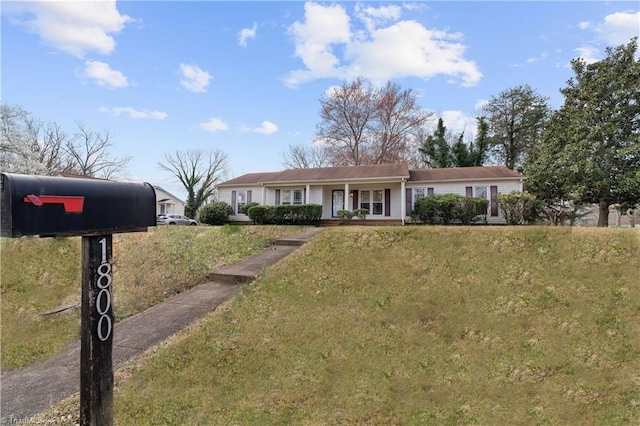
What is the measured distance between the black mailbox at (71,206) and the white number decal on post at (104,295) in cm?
22

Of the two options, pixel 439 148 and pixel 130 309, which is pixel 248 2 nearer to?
pixel 130 309

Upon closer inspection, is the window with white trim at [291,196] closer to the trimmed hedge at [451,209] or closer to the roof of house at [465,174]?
the roof of house at [465,174]

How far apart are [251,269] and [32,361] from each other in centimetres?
369

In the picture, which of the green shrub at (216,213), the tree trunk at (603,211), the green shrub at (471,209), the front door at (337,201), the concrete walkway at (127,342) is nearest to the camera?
the concrete walkway at (127,342)

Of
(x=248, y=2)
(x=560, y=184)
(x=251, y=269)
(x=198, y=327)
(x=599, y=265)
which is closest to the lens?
(x=198, y=327)

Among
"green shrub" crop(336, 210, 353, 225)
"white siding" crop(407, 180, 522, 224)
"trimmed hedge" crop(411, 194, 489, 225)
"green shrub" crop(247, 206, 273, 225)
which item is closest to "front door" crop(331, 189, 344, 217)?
"green shrub" crop(336, 210, 353, 225)

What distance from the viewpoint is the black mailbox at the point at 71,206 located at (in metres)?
1.65

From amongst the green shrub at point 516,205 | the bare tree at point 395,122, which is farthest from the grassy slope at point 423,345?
the bare tree at point 395,122

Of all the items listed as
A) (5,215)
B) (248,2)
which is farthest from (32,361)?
(248,2)

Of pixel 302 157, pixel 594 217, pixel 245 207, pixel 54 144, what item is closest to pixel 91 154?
pixel 54 144

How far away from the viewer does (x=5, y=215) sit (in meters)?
1.64

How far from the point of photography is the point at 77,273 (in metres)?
8.34

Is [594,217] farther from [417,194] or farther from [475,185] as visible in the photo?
[417,194]

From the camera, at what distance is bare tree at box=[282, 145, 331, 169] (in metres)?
38.0
